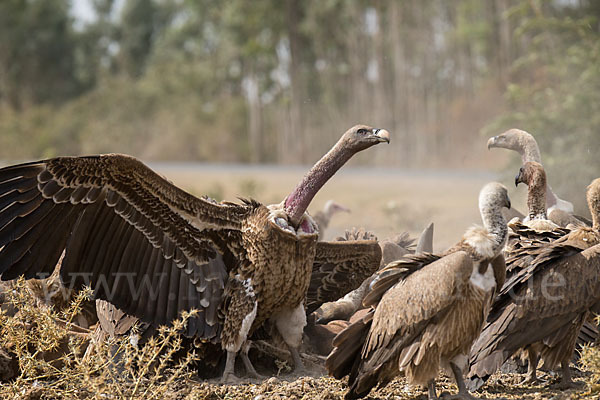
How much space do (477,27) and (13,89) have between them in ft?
86.8

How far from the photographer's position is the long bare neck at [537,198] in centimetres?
619

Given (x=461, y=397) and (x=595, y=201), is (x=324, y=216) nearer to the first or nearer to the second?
(x=595, y=201)

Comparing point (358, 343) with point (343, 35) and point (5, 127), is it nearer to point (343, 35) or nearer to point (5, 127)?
point (343, 35)

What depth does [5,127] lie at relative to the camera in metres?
33.8

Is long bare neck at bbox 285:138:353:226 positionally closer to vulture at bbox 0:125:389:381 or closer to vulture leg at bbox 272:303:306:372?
vulture at bbox 0:125:389:381

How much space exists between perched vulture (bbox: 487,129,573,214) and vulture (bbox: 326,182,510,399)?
3.06 m

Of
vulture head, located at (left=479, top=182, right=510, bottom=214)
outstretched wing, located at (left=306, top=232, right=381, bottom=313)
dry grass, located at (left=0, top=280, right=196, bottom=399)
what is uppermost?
vulture head, located at (left=479, top=182, right=510, bottom=214)

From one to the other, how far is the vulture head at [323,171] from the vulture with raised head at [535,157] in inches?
89.8

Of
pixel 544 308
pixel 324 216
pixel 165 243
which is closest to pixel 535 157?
pixel 544 308

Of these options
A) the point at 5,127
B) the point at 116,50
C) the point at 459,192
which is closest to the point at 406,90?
the point at 459,192

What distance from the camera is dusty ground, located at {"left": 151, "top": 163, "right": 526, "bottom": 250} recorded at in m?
13.8

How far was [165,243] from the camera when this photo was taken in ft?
17.3

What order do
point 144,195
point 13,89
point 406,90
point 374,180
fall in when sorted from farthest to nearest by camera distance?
point 13,89 < point 406,90 < point 374,180 < point 144,195

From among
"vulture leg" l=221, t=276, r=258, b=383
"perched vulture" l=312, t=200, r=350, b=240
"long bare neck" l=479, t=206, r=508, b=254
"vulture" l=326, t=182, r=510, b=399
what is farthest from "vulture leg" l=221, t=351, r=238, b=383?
"perched vulture" l=312, t=200, r=350, b=240
